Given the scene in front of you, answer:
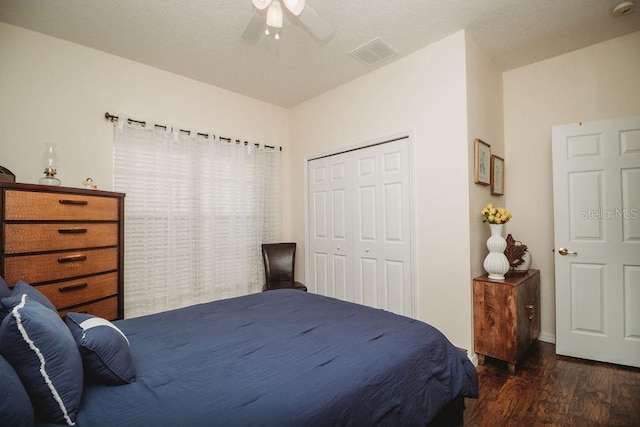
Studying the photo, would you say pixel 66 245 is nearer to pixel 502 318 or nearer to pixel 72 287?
pixel 72 287

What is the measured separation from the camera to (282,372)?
1.13m

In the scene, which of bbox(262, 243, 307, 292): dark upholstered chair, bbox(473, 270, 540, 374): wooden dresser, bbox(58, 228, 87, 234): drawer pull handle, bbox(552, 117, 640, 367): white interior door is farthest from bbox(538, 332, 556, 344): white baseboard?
bbox(58, 228, 87, 234): drawer pull handle

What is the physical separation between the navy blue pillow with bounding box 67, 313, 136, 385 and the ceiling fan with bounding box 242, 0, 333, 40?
5.62 ft

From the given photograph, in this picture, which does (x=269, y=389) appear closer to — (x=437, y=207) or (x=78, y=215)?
(x=78, y=215)

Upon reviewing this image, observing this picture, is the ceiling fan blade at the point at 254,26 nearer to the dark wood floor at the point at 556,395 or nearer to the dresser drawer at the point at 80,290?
the dresser drawer at the point at 80,290

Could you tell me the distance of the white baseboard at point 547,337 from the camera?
2.90 m

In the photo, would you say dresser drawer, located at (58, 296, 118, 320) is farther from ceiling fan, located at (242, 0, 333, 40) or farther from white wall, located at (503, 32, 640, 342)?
white wall, located at (503, 32, 640, 342)

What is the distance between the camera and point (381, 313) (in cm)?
186

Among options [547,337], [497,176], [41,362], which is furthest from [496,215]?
[41,362]

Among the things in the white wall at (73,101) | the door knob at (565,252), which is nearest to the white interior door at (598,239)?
the door knob at (565,252)

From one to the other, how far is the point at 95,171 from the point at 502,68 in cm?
414

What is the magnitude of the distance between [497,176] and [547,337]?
1676 mm

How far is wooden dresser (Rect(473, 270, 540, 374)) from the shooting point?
7.53ft

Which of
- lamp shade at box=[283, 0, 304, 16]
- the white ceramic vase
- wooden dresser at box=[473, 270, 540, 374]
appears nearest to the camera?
lamp shade at box=[283, 0, 304, 16]
